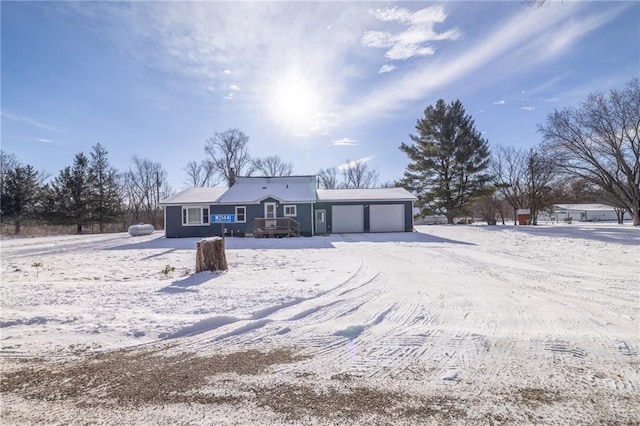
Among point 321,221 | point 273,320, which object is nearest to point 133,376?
point 273,320

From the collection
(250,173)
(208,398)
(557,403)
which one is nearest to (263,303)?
(208,398)

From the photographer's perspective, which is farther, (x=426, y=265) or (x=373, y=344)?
(x=426, y=265)

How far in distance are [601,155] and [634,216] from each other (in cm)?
524

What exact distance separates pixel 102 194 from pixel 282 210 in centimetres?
2159

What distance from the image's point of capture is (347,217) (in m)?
23.6

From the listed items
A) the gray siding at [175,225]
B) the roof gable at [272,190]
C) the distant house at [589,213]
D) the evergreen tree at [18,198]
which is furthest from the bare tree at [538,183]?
the evergreen tree at [18,198]

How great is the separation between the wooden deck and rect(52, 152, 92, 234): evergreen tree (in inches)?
804

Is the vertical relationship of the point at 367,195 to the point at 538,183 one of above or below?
below

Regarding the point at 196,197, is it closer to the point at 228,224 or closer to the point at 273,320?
the point at 228,224

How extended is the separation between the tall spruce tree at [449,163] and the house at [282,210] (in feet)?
28.1

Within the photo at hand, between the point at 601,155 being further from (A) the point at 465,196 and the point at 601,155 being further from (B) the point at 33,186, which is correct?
(B) the point at 33,186

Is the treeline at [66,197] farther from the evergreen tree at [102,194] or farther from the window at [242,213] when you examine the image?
the window at [242,213]

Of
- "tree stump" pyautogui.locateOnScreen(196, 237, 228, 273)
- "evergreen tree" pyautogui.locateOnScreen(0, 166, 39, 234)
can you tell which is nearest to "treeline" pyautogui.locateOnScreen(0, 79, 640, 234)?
"evergreen tree" pyautogui.locateOnScreen(0, 166, 39, 234)

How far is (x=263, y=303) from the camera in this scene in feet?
16.8
